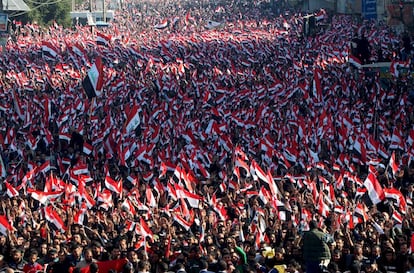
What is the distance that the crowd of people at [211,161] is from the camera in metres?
14.1

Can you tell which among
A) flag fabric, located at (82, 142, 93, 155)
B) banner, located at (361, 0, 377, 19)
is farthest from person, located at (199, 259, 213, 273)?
banner, located at (361, 0, 377, 19)

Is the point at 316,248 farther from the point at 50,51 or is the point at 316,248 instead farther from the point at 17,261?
the point at 50,51

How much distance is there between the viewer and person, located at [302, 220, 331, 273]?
1304cm

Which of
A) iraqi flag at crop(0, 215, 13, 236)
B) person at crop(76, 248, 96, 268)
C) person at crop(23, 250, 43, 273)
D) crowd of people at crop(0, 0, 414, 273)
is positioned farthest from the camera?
iraqi flag at crop(0, 215, 13, 236)

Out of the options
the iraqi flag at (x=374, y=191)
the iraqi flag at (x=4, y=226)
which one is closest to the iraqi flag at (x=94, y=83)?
the iraqi flag at (x=4, y=226)

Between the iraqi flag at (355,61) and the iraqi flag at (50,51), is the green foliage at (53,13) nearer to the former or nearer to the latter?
the iraqi flag at (50,51)

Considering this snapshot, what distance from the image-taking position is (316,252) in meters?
13.1

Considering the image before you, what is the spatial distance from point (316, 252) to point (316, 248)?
5 cm

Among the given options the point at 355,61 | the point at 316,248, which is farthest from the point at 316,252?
the point at 355,61

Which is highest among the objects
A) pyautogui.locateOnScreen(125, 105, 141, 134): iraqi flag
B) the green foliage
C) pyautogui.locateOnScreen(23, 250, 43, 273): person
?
pyautogui.locateOnScreen(23, 250, 43, 273): person

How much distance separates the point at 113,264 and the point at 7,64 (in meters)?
30.7

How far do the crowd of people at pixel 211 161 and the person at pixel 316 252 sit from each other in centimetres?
2

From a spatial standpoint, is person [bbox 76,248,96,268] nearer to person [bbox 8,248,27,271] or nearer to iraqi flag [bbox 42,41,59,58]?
person [bbox 8,248,27,271]

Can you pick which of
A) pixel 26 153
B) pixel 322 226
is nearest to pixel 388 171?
pixel 322 226
